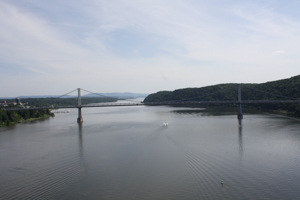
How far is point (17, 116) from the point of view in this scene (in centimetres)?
2442

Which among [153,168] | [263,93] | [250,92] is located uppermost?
[250,92]

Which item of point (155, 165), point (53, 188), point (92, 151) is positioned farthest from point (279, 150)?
point (53, 188)

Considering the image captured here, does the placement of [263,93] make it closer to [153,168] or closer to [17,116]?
[153,168]

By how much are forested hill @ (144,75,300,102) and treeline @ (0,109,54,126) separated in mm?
29768

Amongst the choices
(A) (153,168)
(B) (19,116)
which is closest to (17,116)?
(B) (19,116)

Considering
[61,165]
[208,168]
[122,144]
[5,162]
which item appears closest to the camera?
[208,168]

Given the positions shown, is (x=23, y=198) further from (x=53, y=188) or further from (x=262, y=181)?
(x=262, y=181)

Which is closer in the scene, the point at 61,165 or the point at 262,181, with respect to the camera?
the point at 262,181

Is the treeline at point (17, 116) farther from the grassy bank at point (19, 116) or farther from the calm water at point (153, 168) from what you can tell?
the calm water at point (153, 168)

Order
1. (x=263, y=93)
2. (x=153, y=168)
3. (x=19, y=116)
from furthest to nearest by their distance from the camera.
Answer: (x=263, y=93) < (x=19, y=116) < (x=153, y=168)

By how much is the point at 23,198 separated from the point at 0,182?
6.34 feet

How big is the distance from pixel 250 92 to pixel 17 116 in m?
36.1

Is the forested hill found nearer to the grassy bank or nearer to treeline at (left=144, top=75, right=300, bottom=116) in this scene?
treeline at (left=144, top=75, right=300, bottom=116)

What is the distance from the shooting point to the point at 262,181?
23.5 ft
